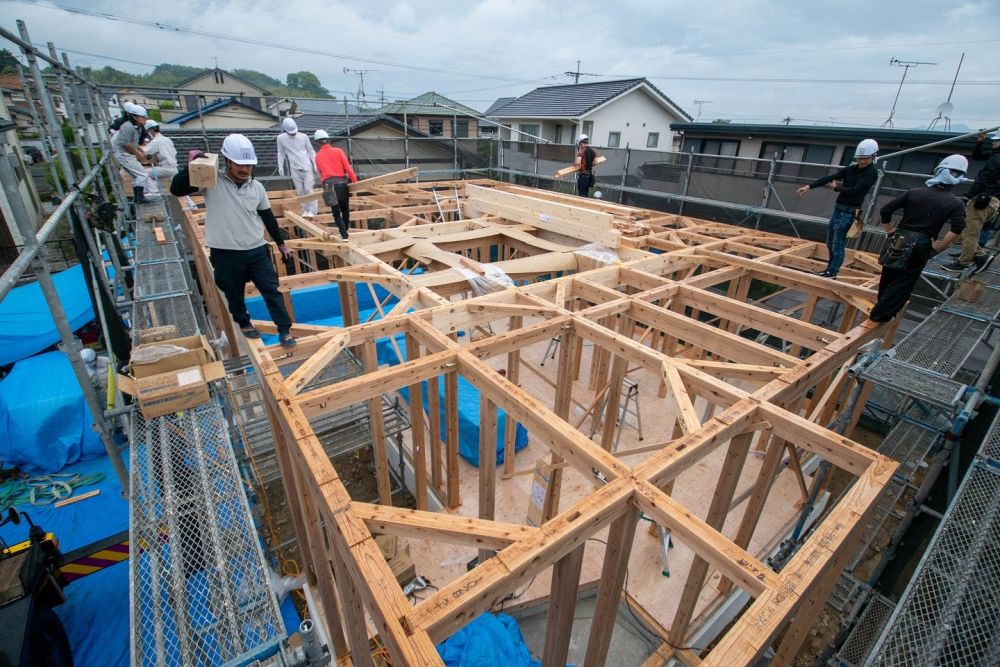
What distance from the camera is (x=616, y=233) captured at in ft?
22.9

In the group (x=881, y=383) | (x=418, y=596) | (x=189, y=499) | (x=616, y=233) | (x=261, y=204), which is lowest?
(x=418, y=596)

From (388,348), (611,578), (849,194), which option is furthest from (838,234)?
(388,348)

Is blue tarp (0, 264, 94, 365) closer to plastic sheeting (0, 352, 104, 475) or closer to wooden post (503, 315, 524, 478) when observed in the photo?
plastic sheeting (0, 352, 104, 475)

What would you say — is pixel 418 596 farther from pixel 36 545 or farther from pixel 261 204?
pixel 261 204

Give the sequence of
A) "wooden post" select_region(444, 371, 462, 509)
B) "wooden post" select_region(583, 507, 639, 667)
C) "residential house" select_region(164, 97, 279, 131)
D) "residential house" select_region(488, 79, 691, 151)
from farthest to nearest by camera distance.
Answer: "residential house" select_region(164, 97, 279, 131) < "residential house" select_region(488, 79, 691, 151) < "wooden post" select_region(444, 371, 462, 509) < "wooden post" select_region(583, 507, 639, 667)

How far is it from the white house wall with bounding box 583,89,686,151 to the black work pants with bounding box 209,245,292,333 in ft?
63.4

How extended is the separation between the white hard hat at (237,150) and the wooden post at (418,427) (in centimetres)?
208

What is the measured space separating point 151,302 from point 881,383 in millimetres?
7167

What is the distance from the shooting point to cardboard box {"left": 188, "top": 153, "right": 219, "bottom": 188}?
3621mm

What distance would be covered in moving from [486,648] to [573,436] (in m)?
2.05

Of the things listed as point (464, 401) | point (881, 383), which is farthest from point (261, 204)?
point (881, 383)

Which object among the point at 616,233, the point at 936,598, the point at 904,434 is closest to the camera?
the point at 936,598

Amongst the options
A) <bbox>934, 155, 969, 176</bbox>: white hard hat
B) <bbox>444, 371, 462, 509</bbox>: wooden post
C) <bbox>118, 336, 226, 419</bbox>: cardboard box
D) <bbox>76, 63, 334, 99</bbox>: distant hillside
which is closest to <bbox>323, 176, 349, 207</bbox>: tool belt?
<bbox>118, 336, 226, 419</bbox>: cardboard box

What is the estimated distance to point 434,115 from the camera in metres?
23.2
